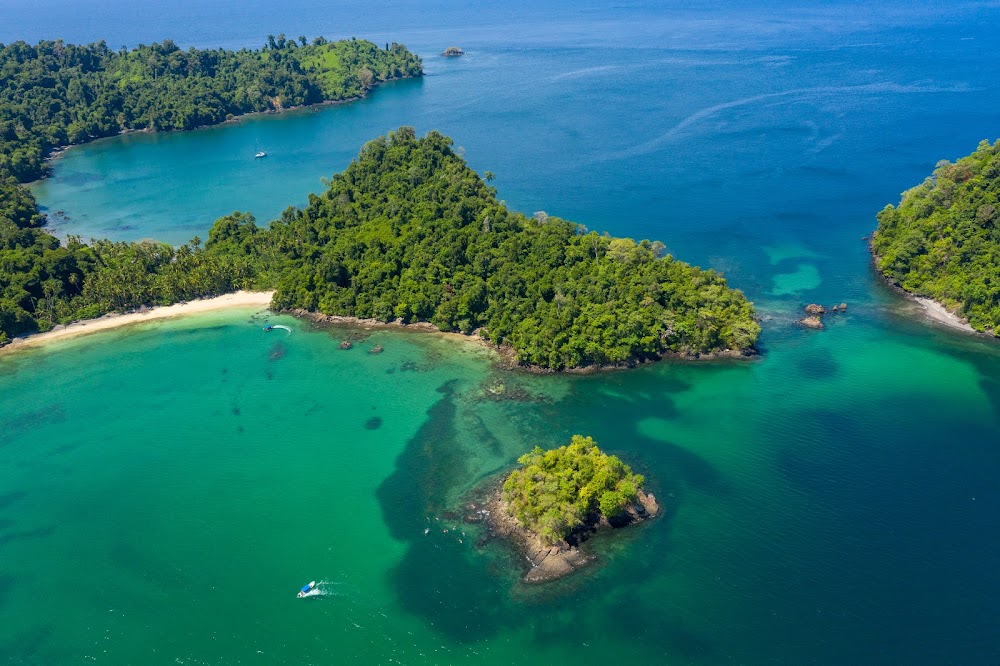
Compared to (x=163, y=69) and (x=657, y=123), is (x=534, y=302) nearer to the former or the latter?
(x=657, y=123)

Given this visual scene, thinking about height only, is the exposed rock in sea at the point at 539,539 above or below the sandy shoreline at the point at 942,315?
below

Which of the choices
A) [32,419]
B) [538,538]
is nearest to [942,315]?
[538,538]

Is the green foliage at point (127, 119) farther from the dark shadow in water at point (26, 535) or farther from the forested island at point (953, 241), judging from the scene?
the forested island at point (953, 241)

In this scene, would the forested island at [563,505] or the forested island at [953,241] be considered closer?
the forested island at [563,505]

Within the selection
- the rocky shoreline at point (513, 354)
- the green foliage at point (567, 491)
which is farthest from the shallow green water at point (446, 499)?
the green foliage at point (567, 491)

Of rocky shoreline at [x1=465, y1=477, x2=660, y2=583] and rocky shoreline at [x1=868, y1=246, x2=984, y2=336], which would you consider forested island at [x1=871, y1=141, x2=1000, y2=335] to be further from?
rocky shoreline at [x1=465, y1=477, x2=660, y2=583]

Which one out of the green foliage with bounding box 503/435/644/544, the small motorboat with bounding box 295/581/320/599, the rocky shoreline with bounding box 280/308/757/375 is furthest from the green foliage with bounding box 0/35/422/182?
the green foliage with bounding box 503/435/644/544

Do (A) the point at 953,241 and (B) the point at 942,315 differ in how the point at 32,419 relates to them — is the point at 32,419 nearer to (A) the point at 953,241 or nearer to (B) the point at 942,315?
(B) the point at 942,315
